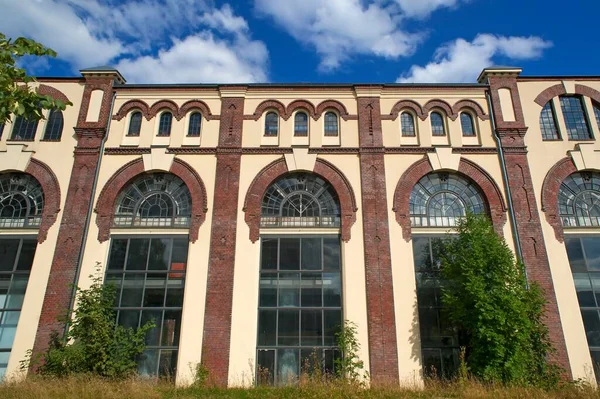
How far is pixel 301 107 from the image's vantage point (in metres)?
19.5

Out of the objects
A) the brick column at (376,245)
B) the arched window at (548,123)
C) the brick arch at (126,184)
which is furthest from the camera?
the arched window at (548,123)

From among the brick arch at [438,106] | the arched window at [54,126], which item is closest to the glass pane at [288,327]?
the brick arch at [438,106]

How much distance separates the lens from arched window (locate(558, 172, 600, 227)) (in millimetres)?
17422

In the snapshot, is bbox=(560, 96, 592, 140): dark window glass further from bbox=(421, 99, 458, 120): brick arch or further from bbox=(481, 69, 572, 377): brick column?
bbox=(421, 99, 458, 120): brick arch

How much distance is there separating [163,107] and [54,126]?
15.7 feet

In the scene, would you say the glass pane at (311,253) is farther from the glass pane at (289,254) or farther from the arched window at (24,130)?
the arched window at (24,130)

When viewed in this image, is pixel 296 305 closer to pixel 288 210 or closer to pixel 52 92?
pixel 288 210

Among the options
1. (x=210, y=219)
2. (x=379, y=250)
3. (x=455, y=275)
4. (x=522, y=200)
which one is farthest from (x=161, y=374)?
(x=522, y=200)

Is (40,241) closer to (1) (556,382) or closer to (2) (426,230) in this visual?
(2) (426,230)

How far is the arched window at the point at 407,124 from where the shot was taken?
1902 centimetres

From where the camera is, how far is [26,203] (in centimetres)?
1816

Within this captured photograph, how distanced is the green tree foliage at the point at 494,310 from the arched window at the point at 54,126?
55.5 feet

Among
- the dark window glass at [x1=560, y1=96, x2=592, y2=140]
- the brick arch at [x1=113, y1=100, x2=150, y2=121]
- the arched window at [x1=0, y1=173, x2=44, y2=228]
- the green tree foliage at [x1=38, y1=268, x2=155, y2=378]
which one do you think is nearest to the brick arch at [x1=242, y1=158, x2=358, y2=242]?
the green tree foliage at [x1=38, y1=268, x2=155, y2=378]

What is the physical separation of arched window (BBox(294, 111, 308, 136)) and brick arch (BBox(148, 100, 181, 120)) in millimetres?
5227
